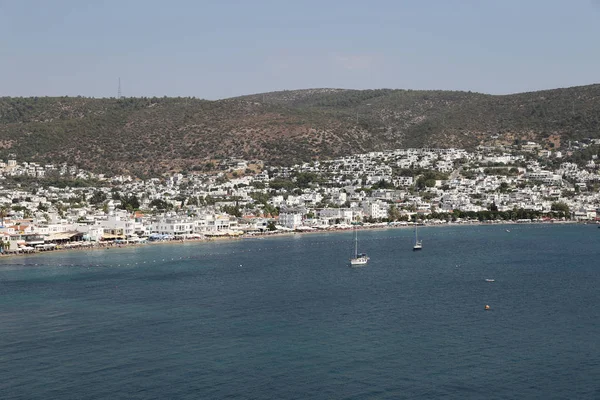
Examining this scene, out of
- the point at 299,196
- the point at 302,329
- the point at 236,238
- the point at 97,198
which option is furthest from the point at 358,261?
the point at 299,196

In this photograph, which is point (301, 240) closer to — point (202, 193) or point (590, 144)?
point (202, 193)

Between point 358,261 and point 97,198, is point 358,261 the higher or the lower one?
the lower one

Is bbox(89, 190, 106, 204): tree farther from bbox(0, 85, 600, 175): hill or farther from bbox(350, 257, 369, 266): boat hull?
bbox(350, 257, 369, 266): boat hull

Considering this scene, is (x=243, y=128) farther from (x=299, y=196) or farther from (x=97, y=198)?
(x=97, y=198)

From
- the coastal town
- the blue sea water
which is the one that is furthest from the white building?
the blue sea water

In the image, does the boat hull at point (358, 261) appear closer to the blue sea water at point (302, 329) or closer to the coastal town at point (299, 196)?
the blue sea water at point (302, 329)

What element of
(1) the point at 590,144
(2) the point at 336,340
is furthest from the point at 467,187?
(2) the point at 336,340

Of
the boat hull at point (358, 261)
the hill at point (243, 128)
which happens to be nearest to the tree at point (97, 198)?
the hill at point (243, 128)
